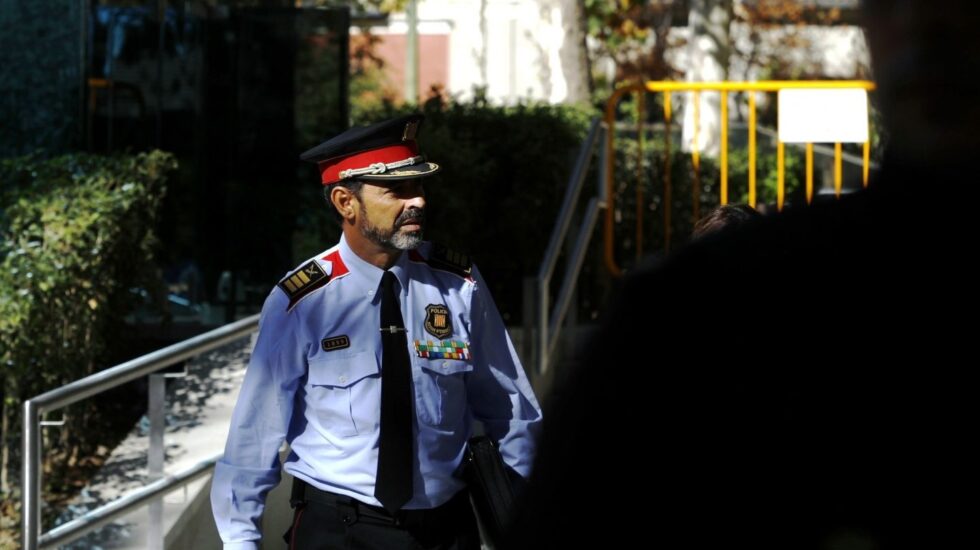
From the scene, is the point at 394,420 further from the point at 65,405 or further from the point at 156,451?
the point at 156,451

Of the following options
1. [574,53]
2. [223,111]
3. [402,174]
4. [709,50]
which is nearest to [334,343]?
[402,174]

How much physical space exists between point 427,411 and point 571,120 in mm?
7457

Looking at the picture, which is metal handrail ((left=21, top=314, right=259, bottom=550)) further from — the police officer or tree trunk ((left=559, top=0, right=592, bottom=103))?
tree trunk ((left=559, top=0, right=592, bottom=103))

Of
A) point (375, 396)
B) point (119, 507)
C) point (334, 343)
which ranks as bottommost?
point (119, 507)

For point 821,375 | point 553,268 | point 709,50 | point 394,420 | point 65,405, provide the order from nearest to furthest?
point 821,375
point 394,420
point 65,405
point 553,268
point 709,50

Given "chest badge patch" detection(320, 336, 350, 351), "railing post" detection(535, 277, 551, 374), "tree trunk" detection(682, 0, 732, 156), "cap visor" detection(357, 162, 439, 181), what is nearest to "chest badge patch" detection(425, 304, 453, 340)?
"chest badge patch" detection(320, 336, 350, 351)

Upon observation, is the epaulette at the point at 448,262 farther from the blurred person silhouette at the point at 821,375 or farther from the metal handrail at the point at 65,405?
the blurred person silhouette at the point at 821,375

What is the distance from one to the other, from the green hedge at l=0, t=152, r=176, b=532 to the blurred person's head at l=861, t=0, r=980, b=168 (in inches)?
239

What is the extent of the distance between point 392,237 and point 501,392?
1.76ft

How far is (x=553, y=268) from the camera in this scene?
8.42 m

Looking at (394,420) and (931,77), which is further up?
(931,77)

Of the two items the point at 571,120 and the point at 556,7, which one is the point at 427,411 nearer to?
the point at 571,120

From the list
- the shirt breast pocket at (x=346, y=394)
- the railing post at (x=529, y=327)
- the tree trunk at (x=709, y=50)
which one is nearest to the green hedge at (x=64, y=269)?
the railing post at (x=529, y=327)

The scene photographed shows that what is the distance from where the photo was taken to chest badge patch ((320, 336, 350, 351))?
4.07m
